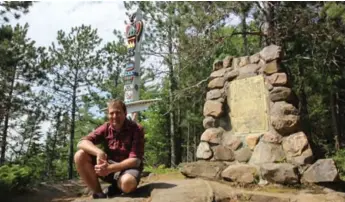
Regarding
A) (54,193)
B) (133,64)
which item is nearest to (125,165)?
(54,193)

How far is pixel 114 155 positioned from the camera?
3463mm

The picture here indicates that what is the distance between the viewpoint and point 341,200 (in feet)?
11.9

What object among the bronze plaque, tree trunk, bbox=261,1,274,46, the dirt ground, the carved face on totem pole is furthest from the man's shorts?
tree trunk, bbox=261,1,274,46

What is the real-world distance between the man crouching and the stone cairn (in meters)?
1.76

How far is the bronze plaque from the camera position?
495 cm

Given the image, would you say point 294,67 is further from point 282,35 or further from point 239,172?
point 239,172

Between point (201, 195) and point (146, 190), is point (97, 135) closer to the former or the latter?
point (146, 190)

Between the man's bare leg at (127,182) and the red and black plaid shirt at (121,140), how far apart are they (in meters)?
0.21

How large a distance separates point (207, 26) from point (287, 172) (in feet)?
18.3

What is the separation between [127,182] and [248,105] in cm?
246

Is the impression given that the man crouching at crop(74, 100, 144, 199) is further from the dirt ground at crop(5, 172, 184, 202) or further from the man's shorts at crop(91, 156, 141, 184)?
the dirt ground at crop(5, 172, 184, 202)

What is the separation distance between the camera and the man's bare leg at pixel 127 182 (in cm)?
327

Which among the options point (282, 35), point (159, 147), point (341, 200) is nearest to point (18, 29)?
point (159, 147)

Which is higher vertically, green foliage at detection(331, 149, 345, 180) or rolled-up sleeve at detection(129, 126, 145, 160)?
rolled-up sleeve at detection(129, 126, 145, 160)
